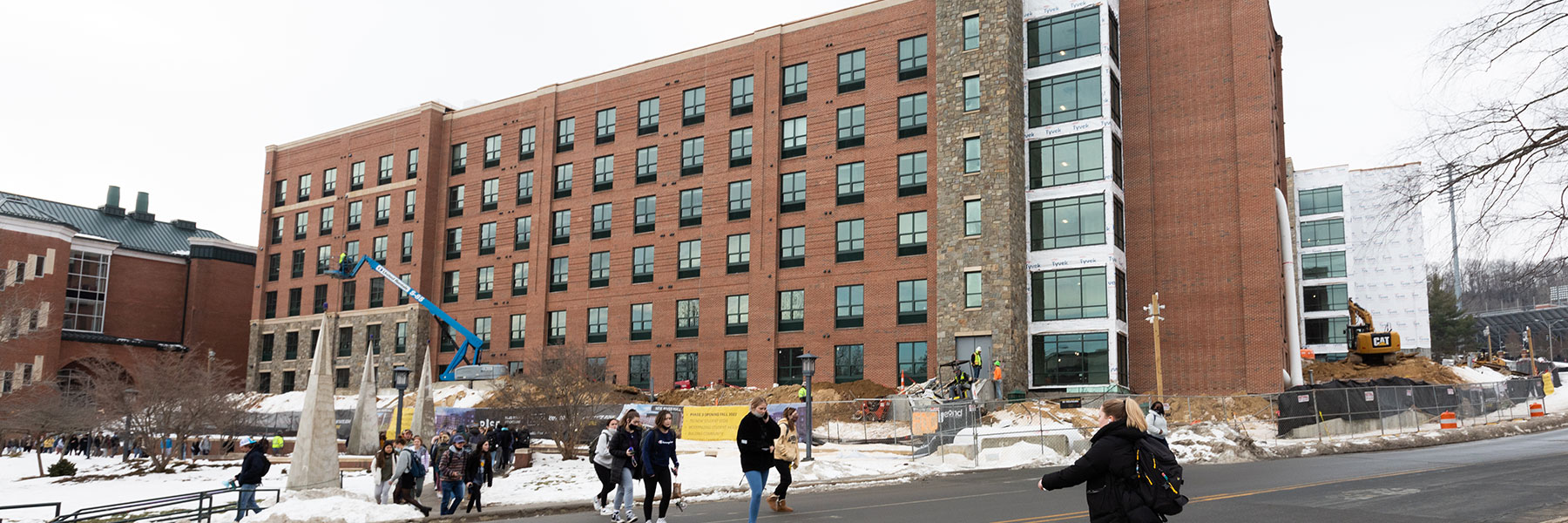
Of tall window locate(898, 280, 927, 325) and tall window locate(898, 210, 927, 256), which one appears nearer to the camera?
tall window locate(898, 280, 927, 325)

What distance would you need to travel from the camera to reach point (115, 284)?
75.8 meters

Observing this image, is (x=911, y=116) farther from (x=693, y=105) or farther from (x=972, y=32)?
(x=693, y=105)

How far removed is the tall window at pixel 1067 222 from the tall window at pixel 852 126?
8.98 metres

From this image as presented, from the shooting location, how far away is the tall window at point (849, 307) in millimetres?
49062

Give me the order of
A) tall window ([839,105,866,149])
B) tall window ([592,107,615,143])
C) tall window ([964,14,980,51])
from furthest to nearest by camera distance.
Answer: tall window ([592,107,615,143]), tall window ([839,105,866,149]), tall window ([964,14,980,51])

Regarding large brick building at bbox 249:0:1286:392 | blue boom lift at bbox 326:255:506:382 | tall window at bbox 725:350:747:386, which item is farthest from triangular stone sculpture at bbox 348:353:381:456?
tall window at bbox 725:350:747:386

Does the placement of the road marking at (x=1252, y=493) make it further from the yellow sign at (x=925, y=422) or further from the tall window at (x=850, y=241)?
the tall window at (x=850, y=241)

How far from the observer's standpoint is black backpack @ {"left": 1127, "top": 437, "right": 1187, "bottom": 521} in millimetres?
7016

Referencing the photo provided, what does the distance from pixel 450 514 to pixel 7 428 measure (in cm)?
3201

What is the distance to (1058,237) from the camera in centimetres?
4650

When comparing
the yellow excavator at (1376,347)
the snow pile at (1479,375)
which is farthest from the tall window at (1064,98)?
the snow pile at (1479,375)

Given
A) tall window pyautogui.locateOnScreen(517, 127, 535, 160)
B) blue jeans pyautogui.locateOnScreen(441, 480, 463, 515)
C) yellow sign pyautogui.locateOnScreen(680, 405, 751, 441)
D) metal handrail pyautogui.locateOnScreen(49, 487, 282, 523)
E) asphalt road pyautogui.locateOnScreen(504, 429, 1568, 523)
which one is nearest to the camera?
asphalt road pyautogui.locateOnScreen(504, 429, 1568, 523)

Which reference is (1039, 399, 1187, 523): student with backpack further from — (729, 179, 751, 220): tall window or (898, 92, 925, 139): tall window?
(729, 179, 751, 220): tall window

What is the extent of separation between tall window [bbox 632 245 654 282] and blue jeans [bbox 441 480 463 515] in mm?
38454
